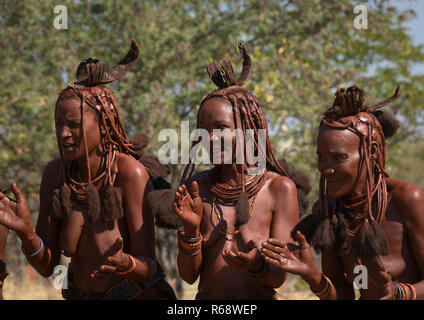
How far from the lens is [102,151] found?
4539mm

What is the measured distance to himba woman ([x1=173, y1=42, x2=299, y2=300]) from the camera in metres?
4.13

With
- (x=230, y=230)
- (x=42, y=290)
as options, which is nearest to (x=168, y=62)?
(x=42, y=290)

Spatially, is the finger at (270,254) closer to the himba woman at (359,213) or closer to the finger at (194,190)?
the himba woman at (359,213)

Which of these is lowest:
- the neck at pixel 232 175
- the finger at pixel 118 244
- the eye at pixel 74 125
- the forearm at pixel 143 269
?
the forearm at pixel 143 269

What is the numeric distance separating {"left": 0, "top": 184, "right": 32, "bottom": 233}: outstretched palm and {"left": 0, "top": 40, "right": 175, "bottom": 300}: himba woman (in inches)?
5.3

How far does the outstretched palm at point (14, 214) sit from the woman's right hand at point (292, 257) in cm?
153

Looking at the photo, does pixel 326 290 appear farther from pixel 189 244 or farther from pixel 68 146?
pixel 68 146

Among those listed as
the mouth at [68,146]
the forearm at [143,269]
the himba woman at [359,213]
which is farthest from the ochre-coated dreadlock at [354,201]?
the mouth at [68,146]

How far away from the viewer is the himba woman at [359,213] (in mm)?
3924

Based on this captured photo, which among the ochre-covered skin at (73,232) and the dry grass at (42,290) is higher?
the ochre-covered skin at (73,232)

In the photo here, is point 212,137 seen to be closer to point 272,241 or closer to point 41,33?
point 272,241

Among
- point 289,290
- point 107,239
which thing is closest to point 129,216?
point 107,239
